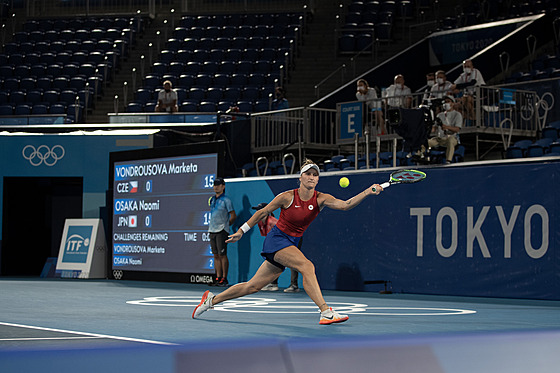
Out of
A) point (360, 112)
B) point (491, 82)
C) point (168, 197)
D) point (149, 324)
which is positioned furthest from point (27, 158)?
point (149, 324)

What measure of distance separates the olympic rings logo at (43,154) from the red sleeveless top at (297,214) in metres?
13.7

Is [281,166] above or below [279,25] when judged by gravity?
below

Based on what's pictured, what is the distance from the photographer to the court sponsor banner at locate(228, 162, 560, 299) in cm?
1217

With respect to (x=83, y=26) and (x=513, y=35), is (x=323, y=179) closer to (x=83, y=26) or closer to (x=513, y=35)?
(x=513, y=35)

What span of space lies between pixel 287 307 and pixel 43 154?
12.0 meters

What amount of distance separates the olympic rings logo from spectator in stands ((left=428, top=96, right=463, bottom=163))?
10023 millimetres

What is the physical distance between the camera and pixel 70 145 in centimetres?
2128

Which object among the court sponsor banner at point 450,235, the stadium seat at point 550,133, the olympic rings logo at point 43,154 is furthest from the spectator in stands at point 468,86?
the olympic rings logo at point 43,154

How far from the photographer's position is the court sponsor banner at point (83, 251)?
20266 millimetres

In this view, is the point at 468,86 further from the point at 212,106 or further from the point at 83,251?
the point at 83,251

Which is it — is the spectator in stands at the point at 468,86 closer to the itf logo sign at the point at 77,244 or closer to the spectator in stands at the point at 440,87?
the spectator in stands at the point at 440,87

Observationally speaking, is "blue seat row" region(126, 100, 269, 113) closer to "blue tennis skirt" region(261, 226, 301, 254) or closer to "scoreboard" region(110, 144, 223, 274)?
"scoreboard" region(110, 144, 223, 274)

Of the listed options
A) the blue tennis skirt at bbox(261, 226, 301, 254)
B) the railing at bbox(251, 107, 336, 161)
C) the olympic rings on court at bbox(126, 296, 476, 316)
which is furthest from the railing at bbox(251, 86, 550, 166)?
the blue tennis skirt at bbox(261, 226, 301, 254)

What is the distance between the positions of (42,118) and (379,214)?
37.0 feet
